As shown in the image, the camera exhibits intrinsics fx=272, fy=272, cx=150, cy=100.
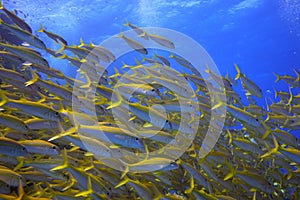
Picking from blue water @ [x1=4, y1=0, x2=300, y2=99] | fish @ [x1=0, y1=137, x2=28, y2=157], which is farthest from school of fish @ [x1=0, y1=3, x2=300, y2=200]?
blue water @ [x1=4, y1=0, x2=300, y2=99]

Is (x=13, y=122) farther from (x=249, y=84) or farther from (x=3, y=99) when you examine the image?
(x=249, y=84)

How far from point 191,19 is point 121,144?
27.6m

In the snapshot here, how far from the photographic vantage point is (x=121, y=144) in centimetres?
306

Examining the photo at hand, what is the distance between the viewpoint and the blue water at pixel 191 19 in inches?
928

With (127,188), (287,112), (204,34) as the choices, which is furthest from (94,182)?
(204,34)

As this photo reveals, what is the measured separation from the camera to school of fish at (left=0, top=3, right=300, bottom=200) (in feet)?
9.72

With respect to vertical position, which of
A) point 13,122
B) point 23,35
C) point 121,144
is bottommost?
point 121,144

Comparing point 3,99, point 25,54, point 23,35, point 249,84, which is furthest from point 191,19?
point 3,99

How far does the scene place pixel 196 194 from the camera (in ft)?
9.50

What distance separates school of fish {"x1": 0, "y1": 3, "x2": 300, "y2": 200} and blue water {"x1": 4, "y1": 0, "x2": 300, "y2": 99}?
49.6 ft

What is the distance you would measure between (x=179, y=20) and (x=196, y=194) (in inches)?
1102

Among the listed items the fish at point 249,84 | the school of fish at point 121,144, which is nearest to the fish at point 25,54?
the school of fish at point 121,144

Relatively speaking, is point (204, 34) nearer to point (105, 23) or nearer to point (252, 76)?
point (105, 23)

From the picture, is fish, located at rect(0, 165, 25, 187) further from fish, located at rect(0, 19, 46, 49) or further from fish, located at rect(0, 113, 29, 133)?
fish, located at rect(0, 19, 46, 49)
